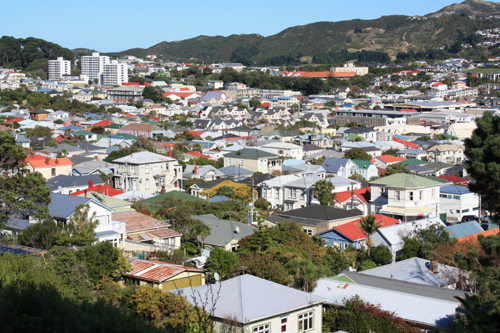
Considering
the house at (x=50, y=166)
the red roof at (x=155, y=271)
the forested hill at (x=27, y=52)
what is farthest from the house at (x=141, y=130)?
the forested hill at (x=27, y=52)

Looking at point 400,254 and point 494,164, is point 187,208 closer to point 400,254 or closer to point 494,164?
point 400,254

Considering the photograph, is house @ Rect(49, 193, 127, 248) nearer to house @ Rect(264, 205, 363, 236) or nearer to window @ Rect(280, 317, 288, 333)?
house @ Rect(264, 205, 363, 236)

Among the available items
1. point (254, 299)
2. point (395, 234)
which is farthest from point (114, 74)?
point (254, 299)

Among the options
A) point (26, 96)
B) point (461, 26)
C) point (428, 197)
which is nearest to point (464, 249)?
point (428, 197)

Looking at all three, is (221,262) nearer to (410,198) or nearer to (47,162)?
(410,198)

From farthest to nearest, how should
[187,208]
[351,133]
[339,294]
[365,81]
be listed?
[365,81]
[351,133]
[187,208]
[339,294]

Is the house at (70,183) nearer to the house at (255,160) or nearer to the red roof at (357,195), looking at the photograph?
the house at (255,160)
